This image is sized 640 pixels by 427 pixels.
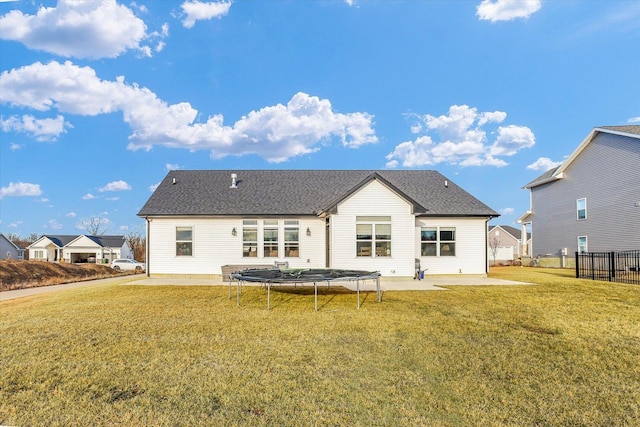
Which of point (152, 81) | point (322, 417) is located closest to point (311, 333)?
point (322, 417)

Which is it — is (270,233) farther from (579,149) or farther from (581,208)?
(579,149)

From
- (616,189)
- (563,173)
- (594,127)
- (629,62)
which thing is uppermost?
(629,62)

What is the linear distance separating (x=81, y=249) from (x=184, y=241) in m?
44.1

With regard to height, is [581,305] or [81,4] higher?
[81,4]

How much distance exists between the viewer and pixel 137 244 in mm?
58125

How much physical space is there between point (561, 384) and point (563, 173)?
83.2ft

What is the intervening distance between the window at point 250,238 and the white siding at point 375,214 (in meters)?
4.23

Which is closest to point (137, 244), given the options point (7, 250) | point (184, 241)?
point (7, 250)

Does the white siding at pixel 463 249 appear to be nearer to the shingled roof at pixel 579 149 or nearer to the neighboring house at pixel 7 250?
the shingled roof at pixel 579 149

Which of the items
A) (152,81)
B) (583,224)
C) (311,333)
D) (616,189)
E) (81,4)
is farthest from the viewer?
(583,224)

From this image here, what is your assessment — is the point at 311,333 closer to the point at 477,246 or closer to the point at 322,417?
the point at 322,417

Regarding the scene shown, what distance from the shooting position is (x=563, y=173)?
25.0m

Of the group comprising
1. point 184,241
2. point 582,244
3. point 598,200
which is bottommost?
point 582,244

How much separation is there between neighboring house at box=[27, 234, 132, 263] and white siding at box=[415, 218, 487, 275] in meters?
48.1
